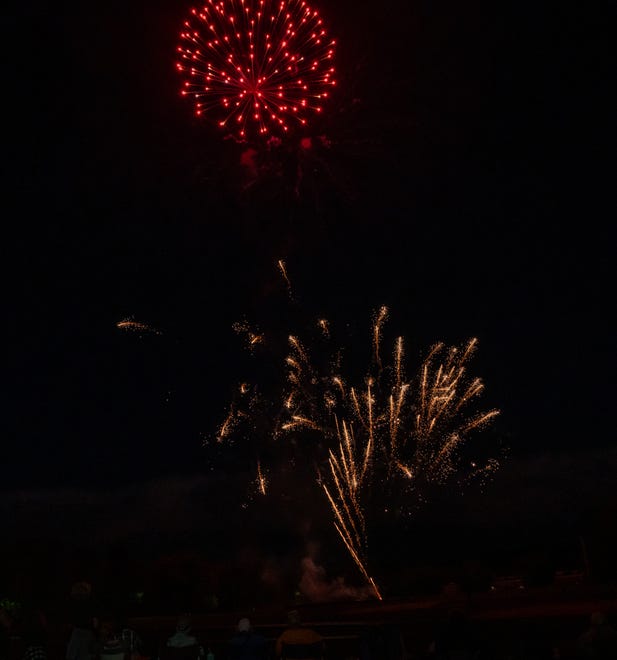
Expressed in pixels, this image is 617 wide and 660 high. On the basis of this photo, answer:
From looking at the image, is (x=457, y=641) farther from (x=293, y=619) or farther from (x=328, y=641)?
(x=328, y=641)

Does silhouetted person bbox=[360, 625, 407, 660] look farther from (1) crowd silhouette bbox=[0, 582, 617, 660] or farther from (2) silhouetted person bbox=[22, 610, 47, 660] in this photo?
(2) silhouetted person bbox=[22, 610, 47, 660]

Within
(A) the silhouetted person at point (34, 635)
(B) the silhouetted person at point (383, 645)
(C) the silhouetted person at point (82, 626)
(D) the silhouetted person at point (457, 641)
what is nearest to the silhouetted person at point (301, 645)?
(B) the silhouetted person at point (383, 645)

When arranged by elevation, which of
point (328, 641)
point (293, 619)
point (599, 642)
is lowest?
point (328, 641)

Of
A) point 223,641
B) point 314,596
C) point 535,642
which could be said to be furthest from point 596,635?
point 314,596

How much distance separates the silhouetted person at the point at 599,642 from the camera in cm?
933

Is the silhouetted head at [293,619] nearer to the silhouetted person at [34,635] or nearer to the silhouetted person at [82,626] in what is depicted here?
the silhouetted person at [82,626]

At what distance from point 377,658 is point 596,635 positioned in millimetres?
2766

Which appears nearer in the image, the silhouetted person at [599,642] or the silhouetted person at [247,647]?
the silhouetted person at [599,642]

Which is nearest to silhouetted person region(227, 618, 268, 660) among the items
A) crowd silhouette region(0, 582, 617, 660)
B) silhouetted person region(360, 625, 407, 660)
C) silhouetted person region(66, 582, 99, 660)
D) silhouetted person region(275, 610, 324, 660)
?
crowd silhouette region(0, 582, 617, 660)

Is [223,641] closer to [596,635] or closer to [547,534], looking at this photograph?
[596,635]

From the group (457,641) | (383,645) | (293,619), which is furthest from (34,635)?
(457,641)

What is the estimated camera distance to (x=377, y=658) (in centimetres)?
1043

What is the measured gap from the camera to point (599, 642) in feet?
30.8

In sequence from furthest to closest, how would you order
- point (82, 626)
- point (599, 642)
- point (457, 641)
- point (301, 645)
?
point (301, 645), point (82, 626), point (599, 642), point (457, 641)
